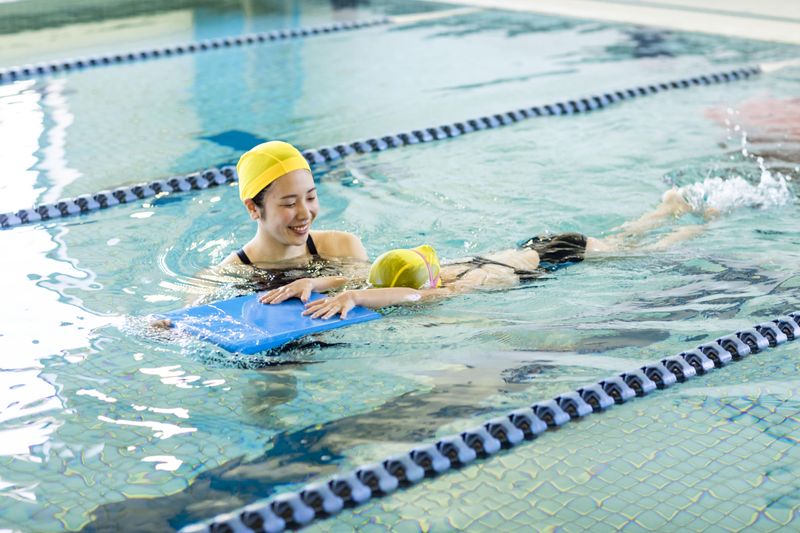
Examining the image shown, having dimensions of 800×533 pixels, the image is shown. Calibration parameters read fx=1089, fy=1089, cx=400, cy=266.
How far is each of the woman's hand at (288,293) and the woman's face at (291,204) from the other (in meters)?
0.20

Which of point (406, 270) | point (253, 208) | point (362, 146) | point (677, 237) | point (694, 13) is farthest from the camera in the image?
point (694, 13)

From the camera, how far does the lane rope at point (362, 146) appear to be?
17.1 feet

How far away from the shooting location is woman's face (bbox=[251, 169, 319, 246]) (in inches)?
152

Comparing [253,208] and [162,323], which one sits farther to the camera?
[253,208]

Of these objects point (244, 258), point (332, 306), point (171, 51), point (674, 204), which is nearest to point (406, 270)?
point (332, 306)

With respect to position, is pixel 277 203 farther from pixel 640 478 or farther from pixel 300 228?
pixel 640 478

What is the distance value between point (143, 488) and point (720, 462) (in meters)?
1.48

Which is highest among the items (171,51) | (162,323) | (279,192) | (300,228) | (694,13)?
(694,13)

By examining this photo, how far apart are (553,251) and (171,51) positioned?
5.83 metres

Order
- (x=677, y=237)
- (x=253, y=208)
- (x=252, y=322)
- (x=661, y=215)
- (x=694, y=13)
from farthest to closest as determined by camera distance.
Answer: (x=694, y=13)
(x=661, y=215)
(x=677, y=237)
(x=253, y=208)
(x=252, y=322)

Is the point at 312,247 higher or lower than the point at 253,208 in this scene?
lower

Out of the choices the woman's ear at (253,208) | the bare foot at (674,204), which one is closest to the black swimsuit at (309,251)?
the woman's ear at (253,208)

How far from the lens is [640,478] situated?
9.06 ft

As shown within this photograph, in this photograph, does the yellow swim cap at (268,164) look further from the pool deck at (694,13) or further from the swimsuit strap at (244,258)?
the pool deck at (694,13)
